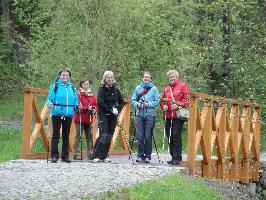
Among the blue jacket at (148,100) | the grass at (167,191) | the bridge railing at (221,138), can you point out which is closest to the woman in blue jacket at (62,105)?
the blue jacket at (148,100)

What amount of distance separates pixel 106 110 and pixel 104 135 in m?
0.53

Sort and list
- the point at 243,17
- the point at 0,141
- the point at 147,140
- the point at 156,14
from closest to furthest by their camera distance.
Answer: the point at 147,140, the point at 0,141, the point at 156,14, the point at 243,17

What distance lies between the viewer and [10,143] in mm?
22578

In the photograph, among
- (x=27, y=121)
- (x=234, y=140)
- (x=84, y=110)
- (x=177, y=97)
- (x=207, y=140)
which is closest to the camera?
(x=177, y=97)

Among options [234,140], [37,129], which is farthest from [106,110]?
[234,140]

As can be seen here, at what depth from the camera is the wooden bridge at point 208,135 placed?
1299 cm

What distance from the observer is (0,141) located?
926 inches

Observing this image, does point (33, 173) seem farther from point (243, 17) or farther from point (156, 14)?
point (243, 17)

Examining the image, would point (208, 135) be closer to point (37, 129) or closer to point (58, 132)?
point (58, 132)

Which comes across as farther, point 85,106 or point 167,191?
point 85,106

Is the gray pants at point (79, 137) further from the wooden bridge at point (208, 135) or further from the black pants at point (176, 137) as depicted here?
the black pants at point (176, 137)

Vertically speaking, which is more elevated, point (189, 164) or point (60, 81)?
point (60, 81)

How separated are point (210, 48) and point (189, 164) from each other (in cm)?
1388

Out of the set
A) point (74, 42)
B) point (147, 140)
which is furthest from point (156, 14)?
point (147, 140)
